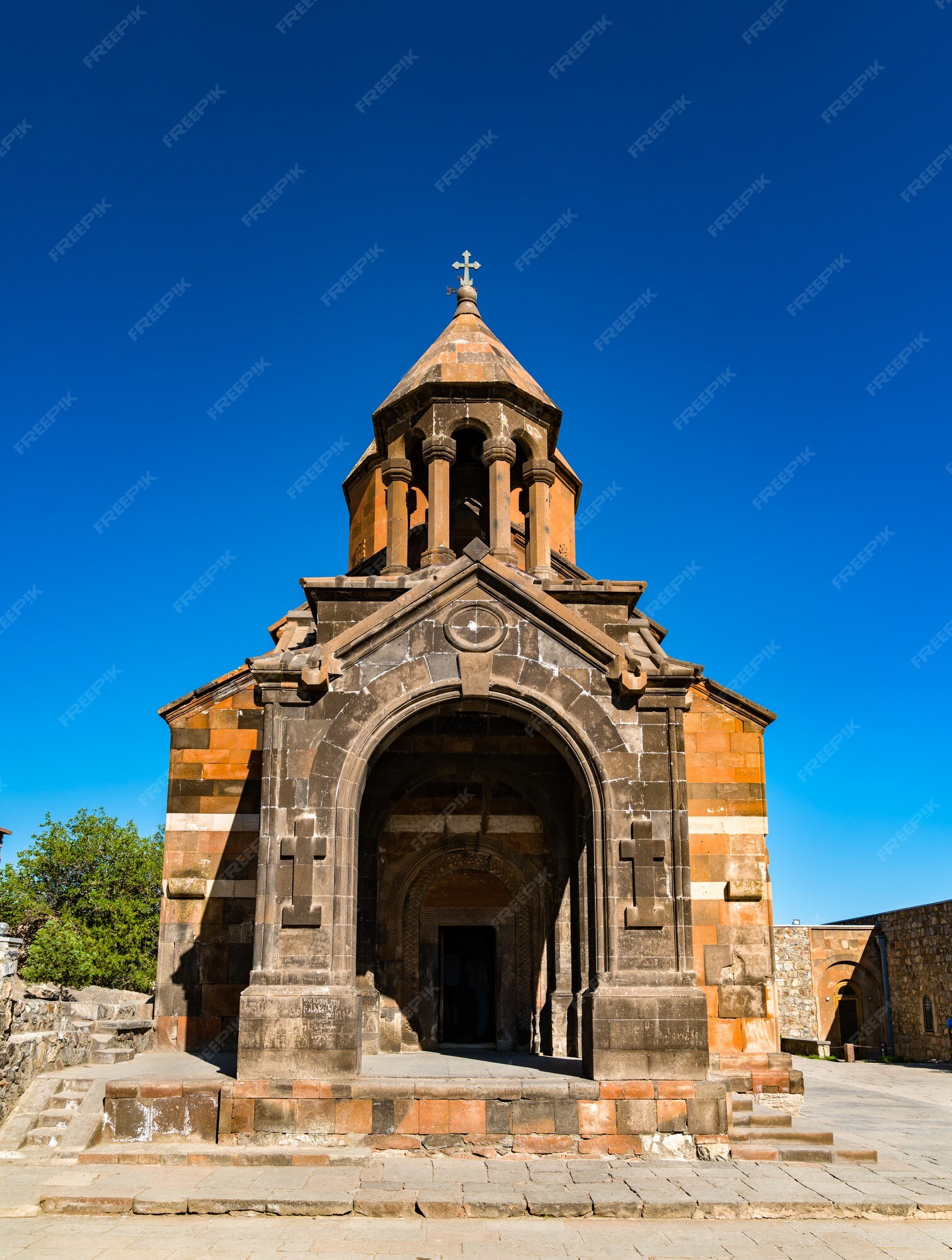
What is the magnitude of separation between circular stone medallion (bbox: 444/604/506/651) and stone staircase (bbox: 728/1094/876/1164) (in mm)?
5307

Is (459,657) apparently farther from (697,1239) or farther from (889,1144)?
(889,1144)

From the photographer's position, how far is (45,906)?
32.9m

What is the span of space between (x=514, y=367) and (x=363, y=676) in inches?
221

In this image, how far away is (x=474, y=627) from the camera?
1113cm

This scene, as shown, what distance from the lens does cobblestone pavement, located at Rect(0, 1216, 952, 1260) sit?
7.32 metres

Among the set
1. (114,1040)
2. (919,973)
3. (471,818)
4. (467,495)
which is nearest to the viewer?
(114,1040)

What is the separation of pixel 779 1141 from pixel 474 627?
592cm

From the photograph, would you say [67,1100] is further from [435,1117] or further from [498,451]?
[498,451]

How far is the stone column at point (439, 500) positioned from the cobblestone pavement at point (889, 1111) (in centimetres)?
770

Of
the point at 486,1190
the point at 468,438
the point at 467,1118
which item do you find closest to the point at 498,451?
the point at 468,438

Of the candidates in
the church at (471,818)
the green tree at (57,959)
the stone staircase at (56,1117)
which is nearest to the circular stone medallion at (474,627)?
the church at (471,818)

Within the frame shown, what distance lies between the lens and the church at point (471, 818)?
1013cm

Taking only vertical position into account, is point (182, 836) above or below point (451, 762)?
below

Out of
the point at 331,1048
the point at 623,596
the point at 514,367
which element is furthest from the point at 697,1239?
the point at 514,367
